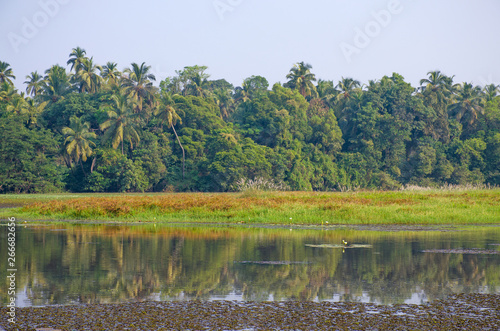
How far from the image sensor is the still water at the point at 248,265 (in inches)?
516

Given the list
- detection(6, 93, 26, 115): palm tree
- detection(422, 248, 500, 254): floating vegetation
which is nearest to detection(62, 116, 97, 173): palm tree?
detection(6, 93, 26, 115): palm tree

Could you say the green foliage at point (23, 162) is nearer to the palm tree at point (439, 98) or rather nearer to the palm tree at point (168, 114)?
the palm tree at point (168, 114)

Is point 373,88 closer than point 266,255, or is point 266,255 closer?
point 266,255

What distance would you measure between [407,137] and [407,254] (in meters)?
63.3

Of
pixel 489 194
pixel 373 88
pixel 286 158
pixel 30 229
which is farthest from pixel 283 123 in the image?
pixel 30 229

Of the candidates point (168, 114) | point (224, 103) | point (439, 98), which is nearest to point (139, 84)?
point (168, 114)

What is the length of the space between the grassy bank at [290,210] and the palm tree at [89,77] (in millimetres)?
49813

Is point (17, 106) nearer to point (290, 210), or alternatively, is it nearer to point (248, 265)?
point (290, 210)

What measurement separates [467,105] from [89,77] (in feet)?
179

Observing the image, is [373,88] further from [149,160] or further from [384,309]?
[384,309]

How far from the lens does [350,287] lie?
13.8m

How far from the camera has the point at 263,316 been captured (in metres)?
10.9

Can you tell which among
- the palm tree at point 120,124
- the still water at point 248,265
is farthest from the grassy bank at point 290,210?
the palm tree at point 120,124

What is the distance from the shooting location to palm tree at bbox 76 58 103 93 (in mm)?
82875
